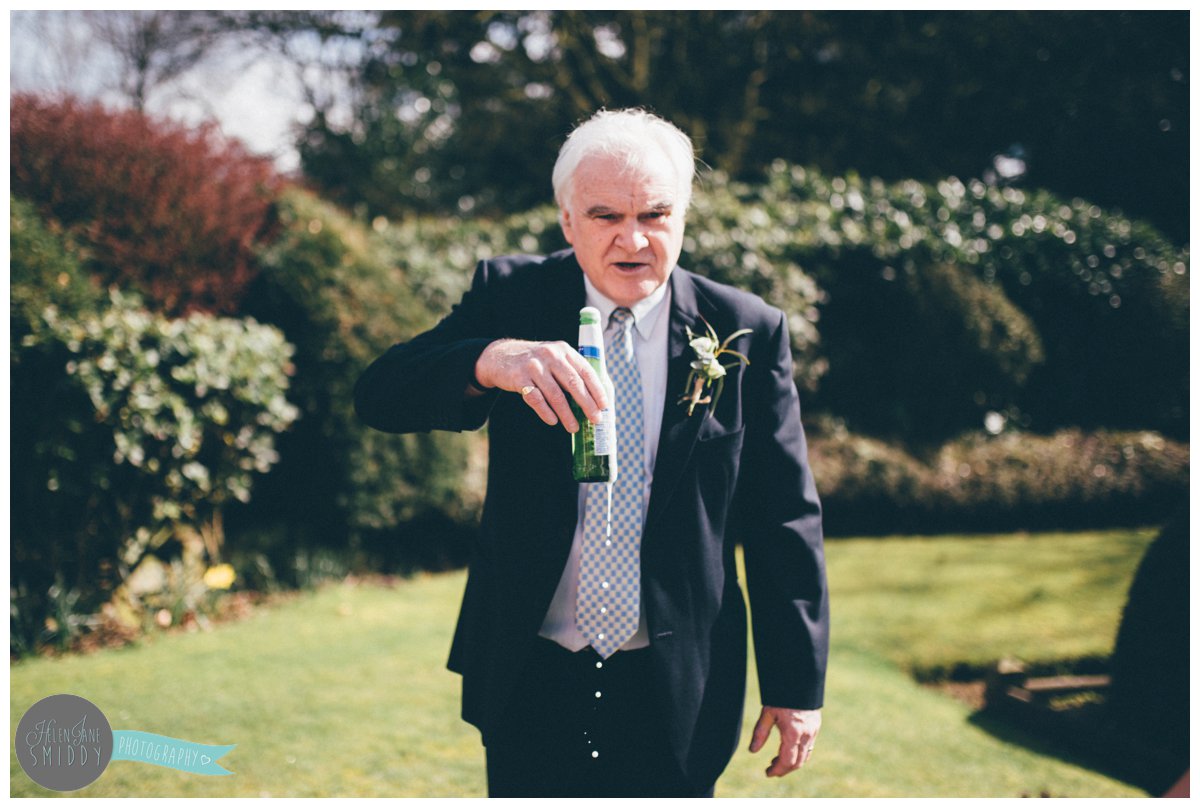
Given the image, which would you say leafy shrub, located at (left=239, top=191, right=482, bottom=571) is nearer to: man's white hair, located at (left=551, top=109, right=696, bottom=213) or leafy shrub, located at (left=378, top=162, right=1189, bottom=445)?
leafy shrub, located at (left=378, top=162, right=1189, bottom=445)

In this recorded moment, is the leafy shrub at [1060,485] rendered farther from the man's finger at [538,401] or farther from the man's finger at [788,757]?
the man's finger at [538,401]

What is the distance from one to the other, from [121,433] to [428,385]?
11.3 feet

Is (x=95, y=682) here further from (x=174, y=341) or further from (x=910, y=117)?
(x=910, y=117)

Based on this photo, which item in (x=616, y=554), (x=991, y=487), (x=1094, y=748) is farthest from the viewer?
(x=991, y=487)

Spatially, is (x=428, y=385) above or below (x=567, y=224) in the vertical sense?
below

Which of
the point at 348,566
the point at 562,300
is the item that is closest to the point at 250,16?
the point at 348,566

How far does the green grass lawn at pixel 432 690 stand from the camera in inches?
130

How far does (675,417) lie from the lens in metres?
1.92

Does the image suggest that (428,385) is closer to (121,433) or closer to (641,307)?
(641,307)

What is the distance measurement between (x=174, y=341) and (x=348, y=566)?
1.88m

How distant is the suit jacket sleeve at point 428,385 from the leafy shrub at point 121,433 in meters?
3.21

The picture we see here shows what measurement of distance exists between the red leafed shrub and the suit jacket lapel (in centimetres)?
466
